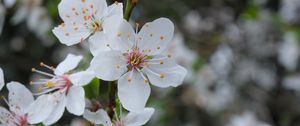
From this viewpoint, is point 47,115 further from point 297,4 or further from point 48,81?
point 297,4

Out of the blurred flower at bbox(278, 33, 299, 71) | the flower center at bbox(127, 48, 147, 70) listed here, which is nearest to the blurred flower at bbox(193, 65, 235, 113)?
the blurred flower at bbox(278, 33, 299, 71)

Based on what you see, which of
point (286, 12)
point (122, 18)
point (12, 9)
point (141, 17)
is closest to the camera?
point (122, 18)

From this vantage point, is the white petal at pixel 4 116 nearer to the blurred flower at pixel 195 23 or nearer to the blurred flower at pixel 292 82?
the blurred flower at pixel 195 23

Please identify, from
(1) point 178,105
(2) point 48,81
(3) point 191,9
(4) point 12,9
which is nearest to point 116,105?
(2) point 48,81

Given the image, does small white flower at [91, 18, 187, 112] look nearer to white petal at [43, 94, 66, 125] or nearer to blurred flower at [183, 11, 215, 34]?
white petal at [43, 94, 66, 125]

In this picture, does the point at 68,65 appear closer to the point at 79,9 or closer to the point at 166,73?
the point at 79,9
